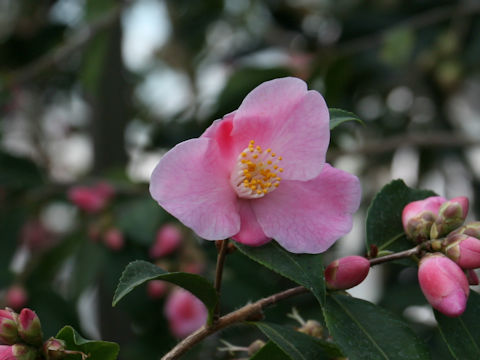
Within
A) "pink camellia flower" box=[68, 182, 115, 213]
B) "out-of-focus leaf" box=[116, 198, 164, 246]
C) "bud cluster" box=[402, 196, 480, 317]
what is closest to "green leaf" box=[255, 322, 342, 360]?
"bud cluster" box=[402, 196, 480, 317]

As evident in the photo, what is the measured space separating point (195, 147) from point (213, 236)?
3.5 inches

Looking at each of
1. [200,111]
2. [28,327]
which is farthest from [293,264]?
[200,111]

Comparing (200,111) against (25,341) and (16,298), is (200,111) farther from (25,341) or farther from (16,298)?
(25,341)

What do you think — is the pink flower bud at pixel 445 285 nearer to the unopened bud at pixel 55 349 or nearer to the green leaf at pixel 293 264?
the green leaf at pixel 293 264

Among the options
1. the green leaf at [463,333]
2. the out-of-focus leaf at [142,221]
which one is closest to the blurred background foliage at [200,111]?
the out-of-focus leaf at [142,221]

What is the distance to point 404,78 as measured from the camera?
202cm

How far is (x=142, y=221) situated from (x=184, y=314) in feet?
0.74

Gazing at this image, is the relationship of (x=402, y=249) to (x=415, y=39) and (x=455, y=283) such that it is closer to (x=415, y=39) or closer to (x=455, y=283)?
(x=455, y=283)

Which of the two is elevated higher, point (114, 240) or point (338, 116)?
point (338, 116)

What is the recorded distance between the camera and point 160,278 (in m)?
0.55

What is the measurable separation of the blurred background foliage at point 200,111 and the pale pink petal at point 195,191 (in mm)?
632

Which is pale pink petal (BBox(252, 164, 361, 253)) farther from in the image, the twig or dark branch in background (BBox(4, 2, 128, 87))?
dark branch in background (BBox(4, 2, 128, 87))

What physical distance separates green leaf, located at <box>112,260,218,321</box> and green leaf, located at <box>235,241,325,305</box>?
2.1 inches

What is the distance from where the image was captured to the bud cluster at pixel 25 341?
55 cm
